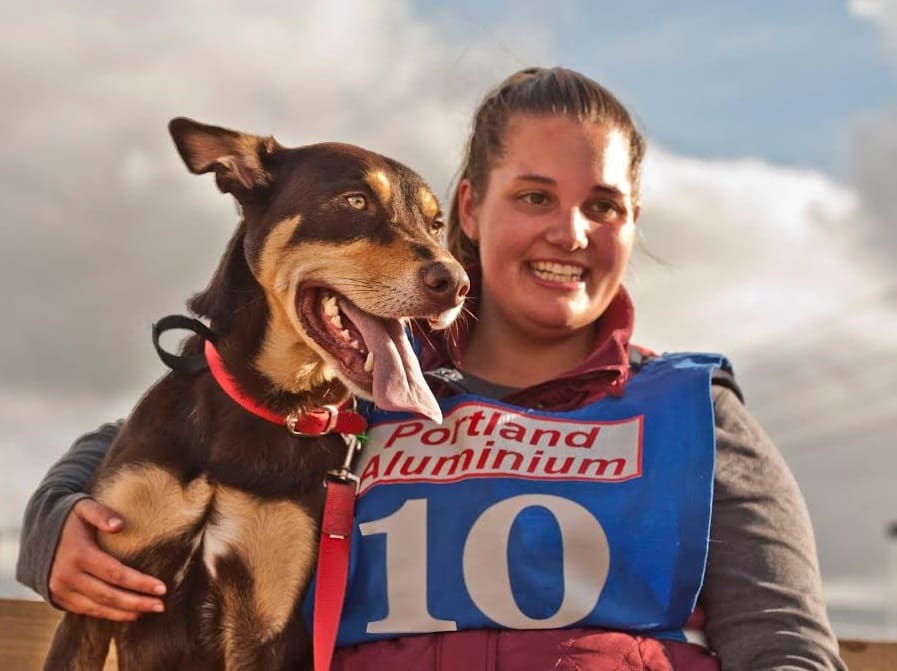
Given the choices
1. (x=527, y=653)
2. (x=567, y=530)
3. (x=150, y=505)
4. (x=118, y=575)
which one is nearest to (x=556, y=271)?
(x=567, y=530)

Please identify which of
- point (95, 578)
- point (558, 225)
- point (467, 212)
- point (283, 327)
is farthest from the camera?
point (467, 212)

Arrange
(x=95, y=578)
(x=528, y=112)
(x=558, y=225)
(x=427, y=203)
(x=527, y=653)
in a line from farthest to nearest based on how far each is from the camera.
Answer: (x=528, y=112) < (x=558, y=225) < (x=427, y=203) < (x=95, y=578) < (x=527, y=653)

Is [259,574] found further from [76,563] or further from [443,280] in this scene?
[443,280]

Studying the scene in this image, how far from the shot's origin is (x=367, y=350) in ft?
8.87

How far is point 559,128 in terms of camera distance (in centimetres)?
→ 317

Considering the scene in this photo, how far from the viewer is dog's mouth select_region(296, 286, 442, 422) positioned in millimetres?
2592

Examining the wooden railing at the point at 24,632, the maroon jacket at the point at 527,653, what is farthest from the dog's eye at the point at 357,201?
the wooden railing at the point at 24,632

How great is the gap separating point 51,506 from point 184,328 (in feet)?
1.90

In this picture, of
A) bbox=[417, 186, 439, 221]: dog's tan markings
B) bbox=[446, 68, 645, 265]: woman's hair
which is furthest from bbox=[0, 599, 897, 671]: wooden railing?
bbox=[446, 68, 645, 265]: woman's hair

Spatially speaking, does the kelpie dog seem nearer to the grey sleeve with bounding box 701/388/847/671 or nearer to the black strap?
the black strap

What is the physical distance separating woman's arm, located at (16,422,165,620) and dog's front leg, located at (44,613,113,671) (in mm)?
55

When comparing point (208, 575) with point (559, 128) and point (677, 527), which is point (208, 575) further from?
point (559, 128)

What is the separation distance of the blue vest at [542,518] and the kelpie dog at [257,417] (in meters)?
0.18

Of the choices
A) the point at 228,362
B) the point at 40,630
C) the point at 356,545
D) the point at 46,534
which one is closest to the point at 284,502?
the point at 356,545
